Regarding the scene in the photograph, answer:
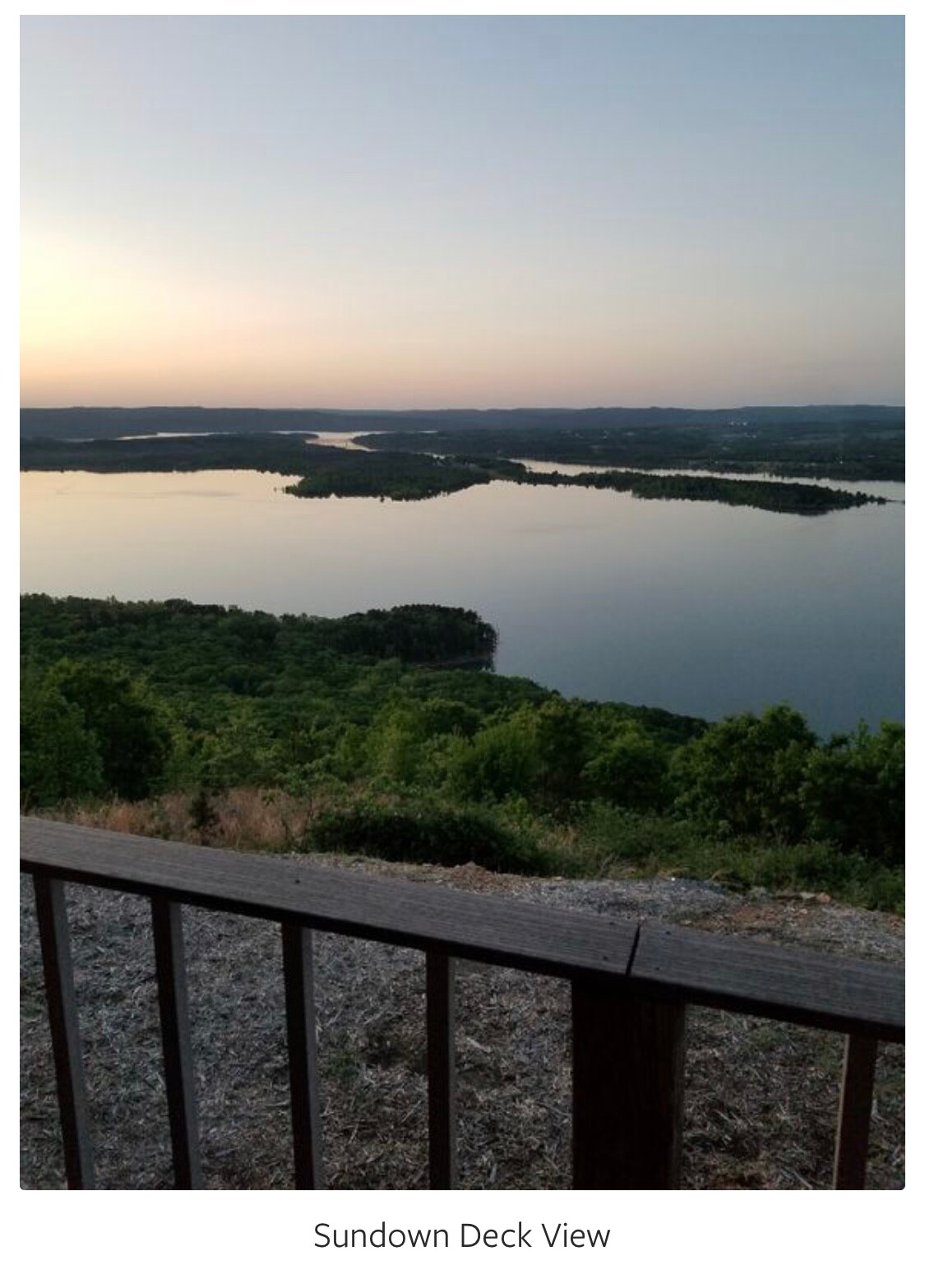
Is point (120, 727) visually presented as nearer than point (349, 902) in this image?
No

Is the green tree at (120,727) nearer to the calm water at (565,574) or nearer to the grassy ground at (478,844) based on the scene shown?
the calm water at (565,574)

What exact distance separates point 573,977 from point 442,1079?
22 cm

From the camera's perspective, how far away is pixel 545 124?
2.25 m

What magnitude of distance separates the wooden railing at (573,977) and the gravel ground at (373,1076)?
1.68m

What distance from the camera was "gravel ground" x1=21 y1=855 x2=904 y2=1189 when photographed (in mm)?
2535

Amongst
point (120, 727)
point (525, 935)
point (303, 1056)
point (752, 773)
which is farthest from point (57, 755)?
point (525, 935)

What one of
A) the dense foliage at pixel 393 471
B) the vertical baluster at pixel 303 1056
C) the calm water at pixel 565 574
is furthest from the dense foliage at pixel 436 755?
the vertical baluster at pixel 303 1056

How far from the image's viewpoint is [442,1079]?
2.83 feet

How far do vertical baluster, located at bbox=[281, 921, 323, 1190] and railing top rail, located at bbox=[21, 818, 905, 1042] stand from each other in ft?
0.19

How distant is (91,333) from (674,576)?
17715 millimetres

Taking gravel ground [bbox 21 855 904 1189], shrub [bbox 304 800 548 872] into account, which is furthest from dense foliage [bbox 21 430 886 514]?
gravel ground [bbox 21 855 904 1189]

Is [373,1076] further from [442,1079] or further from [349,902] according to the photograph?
[349,902]

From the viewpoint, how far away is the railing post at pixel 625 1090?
2.43ft

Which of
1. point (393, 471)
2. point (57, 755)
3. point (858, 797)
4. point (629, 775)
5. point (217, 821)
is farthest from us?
point (393, 471)
